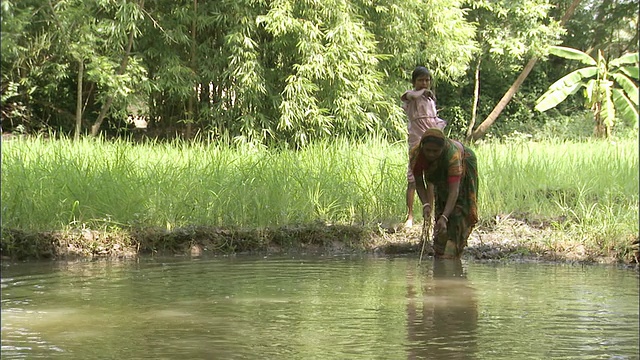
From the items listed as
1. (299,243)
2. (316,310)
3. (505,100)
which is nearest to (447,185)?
(316,310)

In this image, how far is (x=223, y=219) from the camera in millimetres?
6898

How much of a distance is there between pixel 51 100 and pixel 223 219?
812 cm

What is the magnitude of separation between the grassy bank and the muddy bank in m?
0.02

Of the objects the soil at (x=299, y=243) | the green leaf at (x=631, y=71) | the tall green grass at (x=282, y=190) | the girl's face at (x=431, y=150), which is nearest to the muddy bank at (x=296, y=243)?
the soil at (x=299, y=243)

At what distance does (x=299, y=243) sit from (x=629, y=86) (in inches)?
186

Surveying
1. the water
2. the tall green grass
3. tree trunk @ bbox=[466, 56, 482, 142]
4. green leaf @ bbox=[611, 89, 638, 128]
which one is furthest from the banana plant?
tree trunk @ bbox=[466, 56, 482, 142]

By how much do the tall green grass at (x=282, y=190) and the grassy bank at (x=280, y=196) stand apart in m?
0.01

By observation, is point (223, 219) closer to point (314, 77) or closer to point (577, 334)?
point (577, 334)

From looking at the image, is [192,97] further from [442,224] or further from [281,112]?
[442,224]

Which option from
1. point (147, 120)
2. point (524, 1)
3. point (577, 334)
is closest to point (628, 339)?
point (577, 334)

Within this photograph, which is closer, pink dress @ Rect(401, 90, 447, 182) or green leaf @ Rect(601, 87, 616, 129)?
green leaf @ Rect(601, 87, 616, 129)

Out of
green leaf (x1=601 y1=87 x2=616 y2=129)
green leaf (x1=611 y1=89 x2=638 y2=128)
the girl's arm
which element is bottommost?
green leaf (x1=611 y1=89 x2=638 y2=128)

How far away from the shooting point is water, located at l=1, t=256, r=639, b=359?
354cm

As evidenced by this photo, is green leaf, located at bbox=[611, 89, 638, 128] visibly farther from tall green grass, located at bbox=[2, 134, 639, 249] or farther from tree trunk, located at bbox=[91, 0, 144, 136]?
tree trunk, located at bbox=[91, 0, 144, 136]
